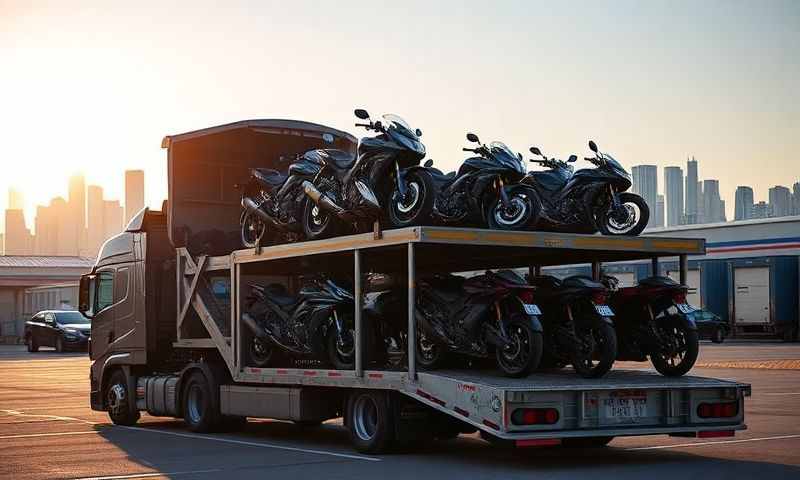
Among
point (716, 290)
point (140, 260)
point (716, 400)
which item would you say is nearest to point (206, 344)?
point (140, 260)

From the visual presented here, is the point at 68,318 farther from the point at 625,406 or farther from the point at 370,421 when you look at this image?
the point at 625,406

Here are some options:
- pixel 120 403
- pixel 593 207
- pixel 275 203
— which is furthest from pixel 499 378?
pixel 120 403

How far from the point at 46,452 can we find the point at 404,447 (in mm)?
4106

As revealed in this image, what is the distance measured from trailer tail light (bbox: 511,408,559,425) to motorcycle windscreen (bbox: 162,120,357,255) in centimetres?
691

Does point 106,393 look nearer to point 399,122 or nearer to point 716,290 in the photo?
point 399,122

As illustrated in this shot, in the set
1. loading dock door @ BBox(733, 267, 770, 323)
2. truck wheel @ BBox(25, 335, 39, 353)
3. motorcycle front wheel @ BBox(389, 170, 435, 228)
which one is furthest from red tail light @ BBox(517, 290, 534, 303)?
truck wheel @ BBox(25, 335, 39, 353)

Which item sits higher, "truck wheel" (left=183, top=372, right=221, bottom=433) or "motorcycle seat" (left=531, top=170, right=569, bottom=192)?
"motorcycle seat" (left=531, top=170, right=569, bottom=192)

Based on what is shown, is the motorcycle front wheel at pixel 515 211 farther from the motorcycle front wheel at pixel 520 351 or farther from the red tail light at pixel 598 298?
the motorcycle front wheel at pixel 520 351

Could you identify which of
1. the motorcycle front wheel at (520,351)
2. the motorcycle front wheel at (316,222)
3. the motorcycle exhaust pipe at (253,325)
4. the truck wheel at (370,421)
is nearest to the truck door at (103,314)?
the motorcycle exhaust pipe at (253,325)

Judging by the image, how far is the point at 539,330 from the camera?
12.1m

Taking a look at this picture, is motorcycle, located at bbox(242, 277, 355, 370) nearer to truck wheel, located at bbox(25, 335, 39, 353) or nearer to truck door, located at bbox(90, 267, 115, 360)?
truck door, located at bbox(90, 267, 115, 360)

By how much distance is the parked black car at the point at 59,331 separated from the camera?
4656 centimetres

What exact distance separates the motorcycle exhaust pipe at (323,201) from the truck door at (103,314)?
5175 mm

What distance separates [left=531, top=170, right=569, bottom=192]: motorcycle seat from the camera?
14.5m
